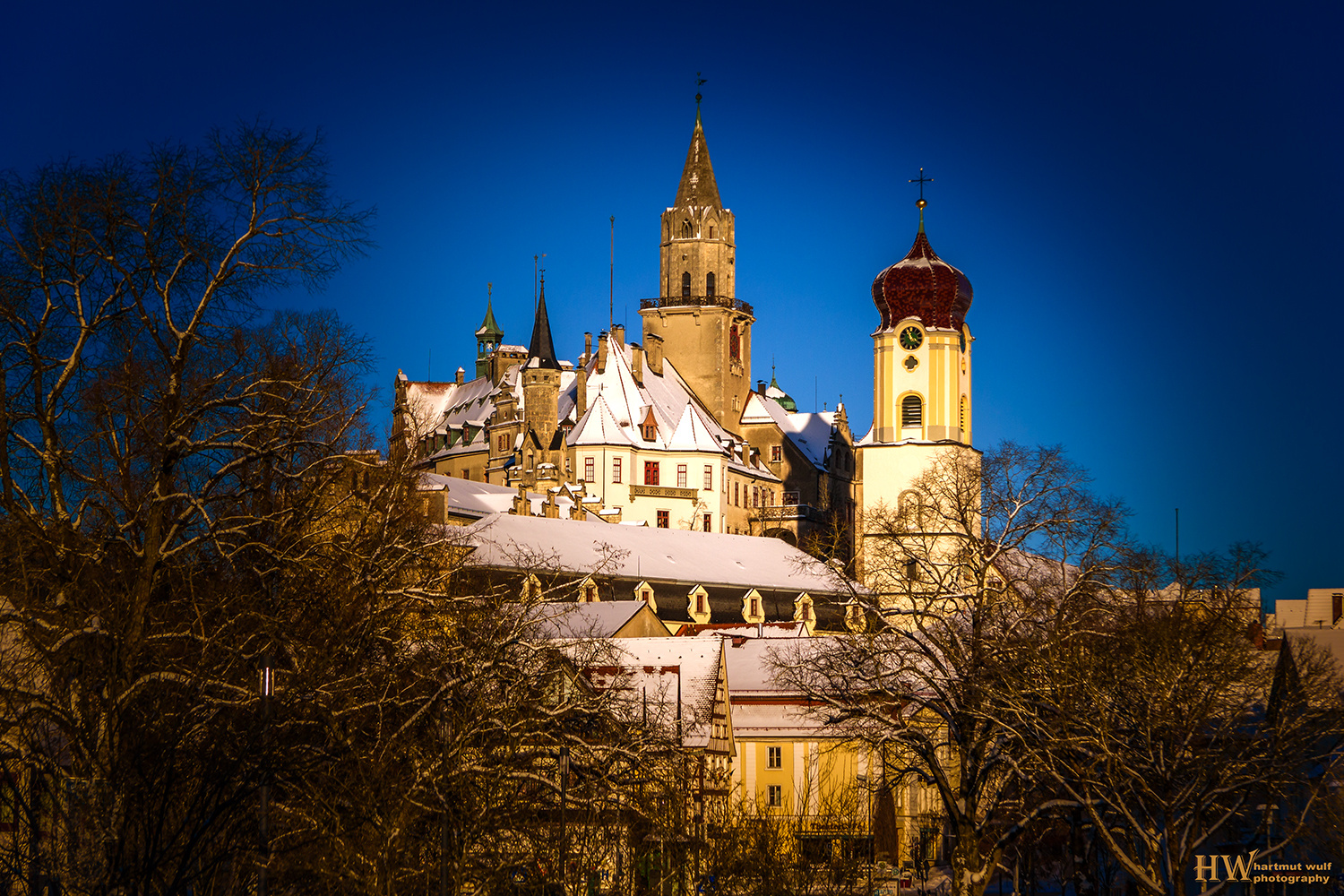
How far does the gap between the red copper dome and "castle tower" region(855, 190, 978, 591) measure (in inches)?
2.0

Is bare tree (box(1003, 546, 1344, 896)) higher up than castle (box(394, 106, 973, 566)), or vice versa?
castle (box(394, 106, 973, 566))

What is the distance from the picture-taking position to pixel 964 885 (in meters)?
35.6

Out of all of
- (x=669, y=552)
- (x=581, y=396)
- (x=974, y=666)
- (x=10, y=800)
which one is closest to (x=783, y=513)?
(x=581, y=396)

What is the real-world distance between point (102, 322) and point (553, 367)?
3633 inches

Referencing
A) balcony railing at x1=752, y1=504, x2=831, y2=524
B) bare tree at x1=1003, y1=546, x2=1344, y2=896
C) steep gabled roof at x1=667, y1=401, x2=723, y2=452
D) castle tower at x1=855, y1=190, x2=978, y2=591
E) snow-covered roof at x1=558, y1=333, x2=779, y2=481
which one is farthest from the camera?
balcony railing at x1=752, y1=504, x2=831, y2=524

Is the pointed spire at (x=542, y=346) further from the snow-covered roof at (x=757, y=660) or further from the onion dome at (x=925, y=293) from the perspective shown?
the snow-covered roof at (x=757, y=660)

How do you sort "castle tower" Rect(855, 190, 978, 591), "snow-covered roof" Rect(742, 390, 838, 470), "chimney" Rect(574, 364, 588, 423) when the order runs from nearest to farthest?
"castle tower" Rect(855, 190, 978, 591) → "chimney" Rect(574, 364, 588, 423) → "snow-covered roof" Rect(742, 390, 838, 470)

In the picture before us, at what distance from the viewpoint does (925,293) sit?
9038cm

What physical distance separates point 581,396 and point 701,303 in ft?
57.0

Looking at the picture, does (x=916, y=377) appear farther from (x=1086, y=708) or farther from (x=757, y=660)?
(x=1086, y=708)

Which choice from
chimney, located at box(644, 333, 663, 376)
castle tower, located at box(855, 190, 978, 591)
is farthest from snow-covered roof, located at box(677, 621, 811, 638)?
chimney, located at box(644, 333, 663, 376)

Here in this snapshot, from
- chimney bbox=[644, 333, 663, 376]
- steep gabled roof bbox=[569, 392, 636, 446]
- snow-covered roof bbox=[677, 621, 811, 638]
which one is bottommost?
snow-covered roof bbox=[677, 621, 811, 638]

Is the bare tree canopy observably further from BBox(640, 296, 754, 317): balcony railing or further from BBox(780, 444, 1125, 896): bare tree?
BBox(640, 296, 754, 317): balcony railing

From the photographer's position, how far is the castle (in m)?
89.2
